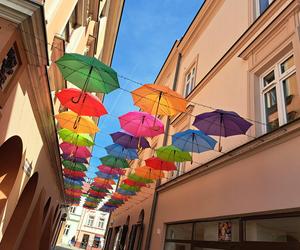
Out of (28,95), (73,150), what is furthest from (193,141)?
(73,150)

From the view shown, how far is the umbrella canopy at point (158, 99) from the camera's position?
603 centimetres

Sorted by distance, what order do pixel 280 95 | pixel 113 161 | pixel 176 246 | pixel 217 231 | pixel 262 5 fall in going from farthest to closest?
1. pixel 113 161
2. pixel 176 246
3. pixel 262 5
4. pixel 217 231
5. pixel 280 95

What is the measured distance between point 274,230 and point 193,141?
9.54ft

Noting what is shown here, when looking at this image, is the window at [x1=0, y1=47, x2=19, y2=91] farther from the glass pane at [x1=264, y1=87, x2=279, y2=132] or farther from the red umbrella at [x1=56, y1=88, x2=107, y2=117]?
the glass pane at [x1=264, y1=87, x2=279, y2=132]

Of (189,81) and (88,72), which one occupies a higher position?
(189,81)

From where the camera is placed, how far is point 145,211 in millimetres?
13406

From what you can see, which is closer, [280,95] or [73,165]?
[280,95]

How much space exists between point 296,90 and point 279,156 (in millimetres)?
1453

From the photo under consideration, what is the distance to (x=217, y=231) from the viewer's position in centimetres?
679

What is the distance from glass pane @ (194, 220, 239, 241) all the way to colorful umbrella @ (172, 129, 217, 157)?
74.7 inches

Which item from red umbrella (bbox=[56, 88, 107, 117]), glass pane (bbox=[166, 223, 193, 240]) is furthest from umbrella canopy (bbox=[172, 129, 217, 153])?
glass pane (bbox=[166, 223, 193, 240])

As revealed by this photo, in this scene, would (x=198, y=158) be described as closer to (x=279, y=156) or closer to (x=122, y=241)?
(x=279, y=156)

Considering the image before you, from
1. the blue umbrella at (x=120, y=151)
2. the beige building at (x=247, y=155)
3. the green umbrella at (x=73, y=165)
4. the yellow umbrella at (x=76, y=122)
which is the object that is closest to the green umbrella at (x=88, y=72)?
the yellow umbrella at (x=76, y=122)

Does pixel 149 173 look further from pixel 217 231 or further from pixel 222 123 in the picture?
pixel 222 123
